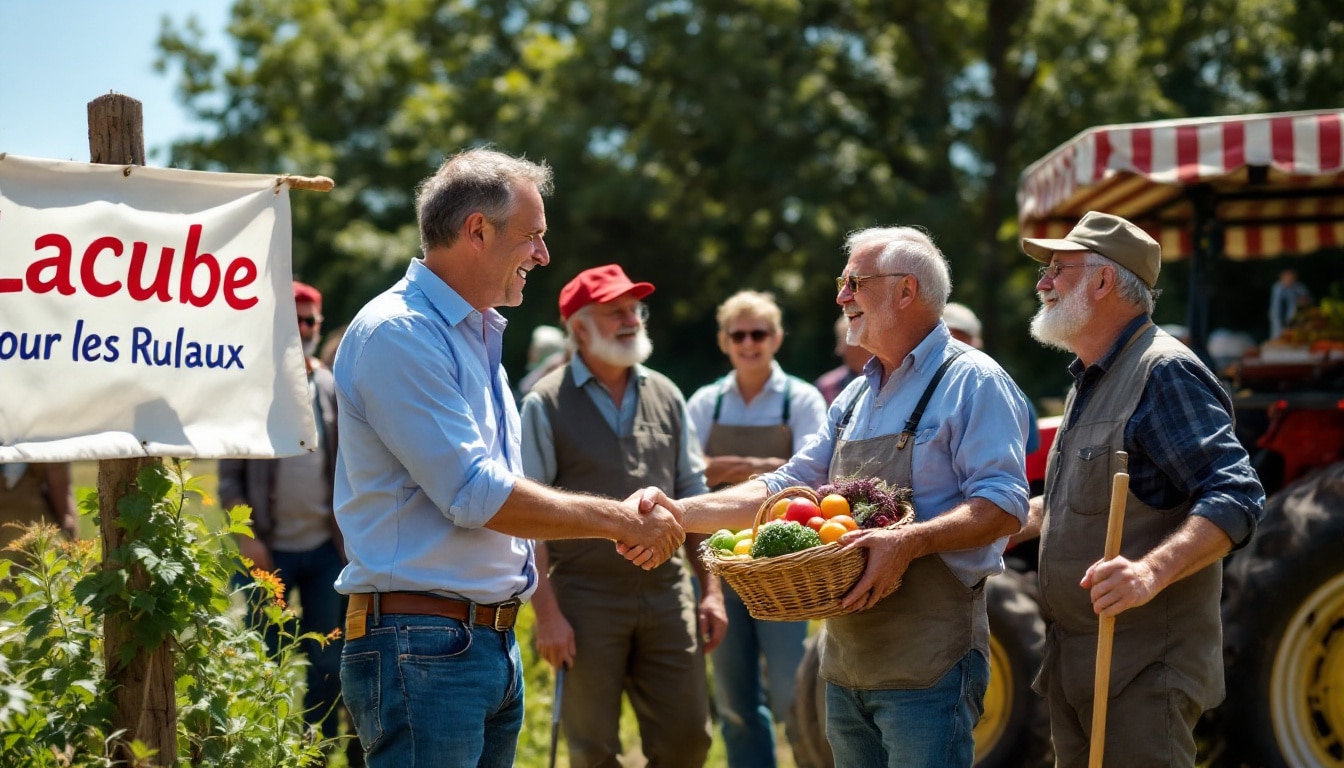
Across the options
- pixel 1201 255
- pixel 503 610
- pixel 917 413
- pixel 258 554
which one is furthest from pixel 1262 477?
pixel 258 554

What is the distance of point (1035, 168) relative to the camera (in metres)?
6.86

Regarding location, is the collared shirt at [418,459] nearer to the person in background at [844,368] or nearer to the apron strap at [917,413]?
the apron strap at [917,413]

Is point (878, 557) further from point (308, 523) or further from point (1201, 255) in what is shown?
point (308, 523)

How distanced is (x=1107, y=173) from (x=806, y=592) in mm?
3057

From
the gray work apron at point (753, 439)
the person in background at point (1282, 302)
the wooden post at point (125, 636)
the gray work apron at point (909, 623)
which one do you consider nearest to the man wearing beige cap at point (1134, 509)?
the gray work apron at point (909, 623)

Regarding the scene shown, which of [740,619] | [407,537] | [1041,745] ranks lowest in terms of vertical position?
[1041,745]

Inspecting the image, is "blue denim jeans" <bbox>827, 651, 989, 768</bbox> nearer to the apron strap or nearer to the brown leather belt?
the apron strap

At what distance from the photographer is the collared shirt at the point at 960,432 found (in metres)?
3.46

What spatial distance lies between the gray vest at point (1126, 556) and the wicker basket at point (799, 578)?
55 cm

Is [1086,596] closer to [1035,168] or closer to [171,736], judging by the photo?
[171,736]

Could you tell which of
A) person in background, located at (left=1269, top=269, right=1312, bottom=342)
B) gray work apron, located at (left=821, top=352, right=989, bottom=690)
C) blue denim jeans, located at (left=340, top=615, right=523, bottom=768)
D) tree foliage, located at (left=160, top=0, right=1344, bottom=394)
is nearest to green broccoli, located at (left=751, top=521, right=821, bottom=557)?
gray work apron, located at (left=821, top=352, right=989, bottom=690)

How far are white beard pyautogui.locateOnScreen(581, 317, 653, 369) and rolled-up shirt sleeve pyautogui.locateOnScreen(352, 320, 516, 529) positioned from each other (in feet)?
6.32

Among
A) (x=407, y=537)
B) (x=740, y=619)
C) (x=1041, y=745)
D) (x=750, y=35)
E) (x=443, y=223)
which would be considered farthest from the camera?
(x=750, y=35)

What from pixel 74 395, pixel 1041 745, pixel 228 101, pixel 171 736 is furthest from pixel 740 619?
pixel 228 101
